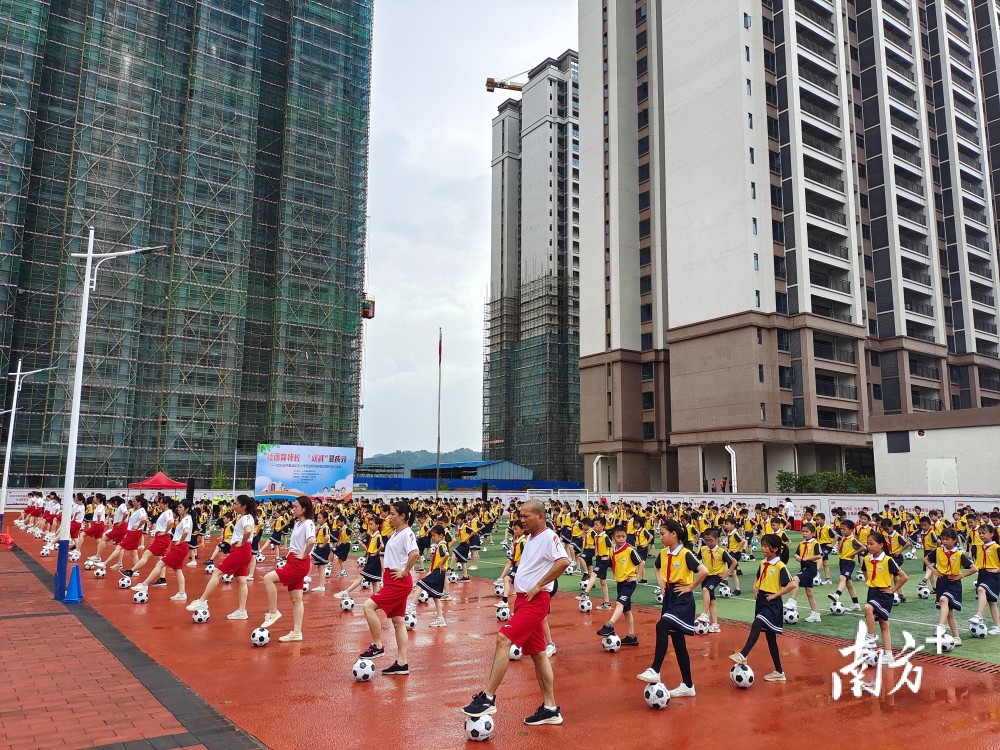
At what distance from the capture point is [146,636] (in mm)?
10719

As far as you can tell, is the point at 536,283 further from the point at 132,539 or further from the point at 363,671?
→ the point at 363,671

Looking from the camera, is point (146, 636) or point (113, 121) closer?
point (146, 636)

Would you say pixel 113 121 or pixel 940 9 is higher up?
pixel 940 9

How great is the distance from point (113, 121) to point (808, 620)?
51.6m

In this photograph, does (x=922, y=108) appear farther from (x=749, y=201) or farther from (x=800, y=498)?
(x=800, y=498)

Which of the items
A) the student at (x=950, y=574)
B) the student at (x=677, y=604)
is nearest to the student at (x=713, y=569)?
the student at (x=950, y=574)

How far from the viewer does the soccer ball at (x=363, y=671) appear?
27.0 ft

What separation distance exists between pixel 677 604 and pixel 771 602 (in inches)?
→ 56.5

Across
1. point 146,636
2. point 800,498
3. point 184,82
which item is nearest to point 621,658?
point 146,636

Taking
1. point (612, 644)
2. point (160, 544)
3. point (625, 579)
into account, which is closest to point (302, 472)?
point (160, 544)

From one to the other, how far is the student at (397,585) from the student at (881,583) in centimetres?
574

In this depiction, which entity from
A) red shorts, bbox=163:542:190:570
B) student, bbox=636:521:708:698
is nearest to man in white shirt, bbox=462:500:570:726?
student, bbox=636:521:708:698

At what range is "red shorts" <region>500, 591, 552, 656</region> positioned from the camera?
6.45m

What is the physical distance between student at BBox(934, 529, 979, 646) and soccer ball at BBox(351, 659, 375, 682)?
8.10 m
